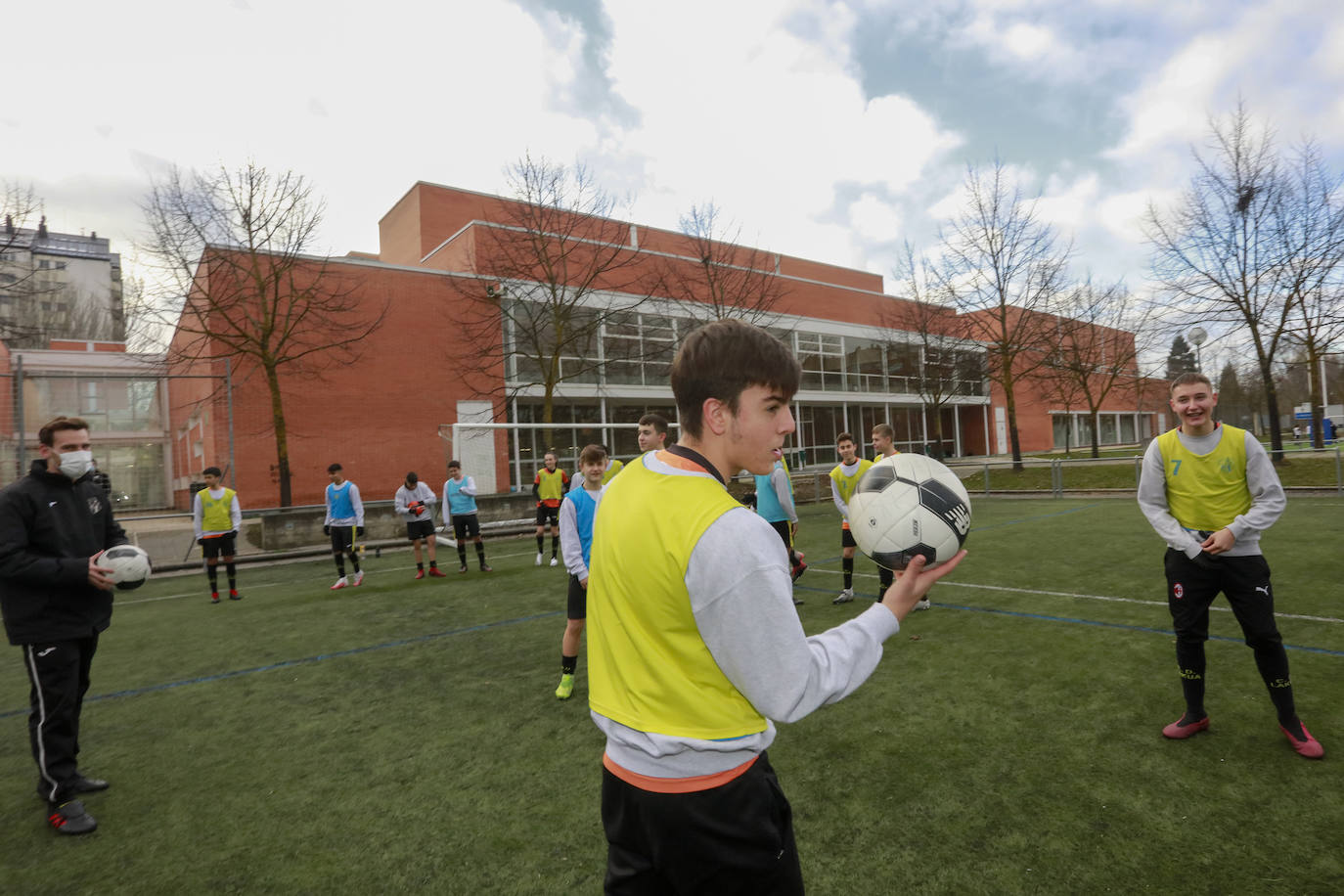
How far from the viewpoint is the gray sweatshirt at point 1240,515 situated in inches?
146

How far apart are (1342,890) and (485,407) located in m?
25.1

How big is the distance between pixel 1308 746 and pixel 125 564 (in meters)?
7.19

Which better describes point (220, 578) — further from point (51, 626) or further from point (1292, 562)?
point (1292, 562)

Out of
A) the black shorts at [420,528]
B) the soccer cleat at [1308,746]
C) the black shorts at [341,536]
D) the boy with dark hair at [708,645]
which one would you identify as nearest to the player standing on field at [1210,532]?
the soccer cleat at [1308,746]

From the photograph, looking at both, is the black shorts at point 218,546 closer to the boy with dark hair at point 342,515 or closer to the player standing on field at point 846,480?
the boy with dark hair at point 342,515

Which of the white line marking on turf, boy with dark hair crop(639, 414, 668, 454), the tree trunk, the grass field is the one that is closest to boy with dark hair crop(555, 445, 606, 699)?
the grass field

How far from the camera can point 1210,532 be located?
3961 millimetres

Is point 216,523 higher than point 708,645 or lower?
lower

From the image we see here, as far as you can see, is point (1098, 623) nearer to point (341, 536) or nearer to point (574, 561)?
point (574, 561)

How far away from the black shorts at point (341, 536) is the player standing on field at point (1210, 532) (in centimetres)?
1139

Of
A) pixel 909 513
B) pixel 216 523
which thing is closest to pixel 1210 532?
pixel 909 513

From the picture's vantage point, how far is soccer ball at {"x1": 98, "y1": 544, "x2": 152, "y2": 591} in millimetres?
3916

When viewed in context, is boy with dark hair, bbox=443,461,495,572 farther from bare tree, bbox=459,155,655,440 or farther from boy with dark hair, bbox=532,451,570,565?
bare tree, bbox=459,155,655,440

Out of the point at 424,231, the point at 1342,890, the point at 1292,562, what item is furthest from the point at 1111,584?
the point at 424,231
